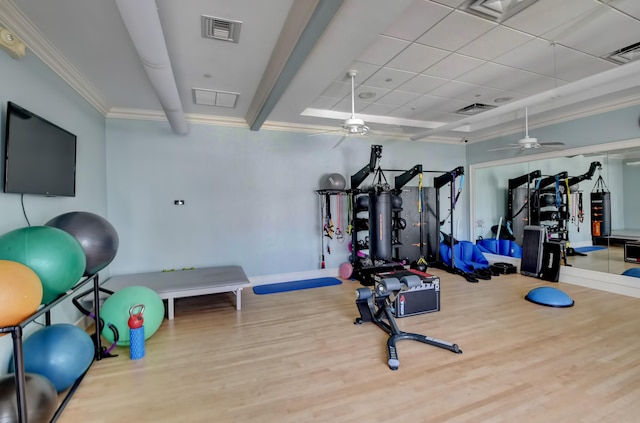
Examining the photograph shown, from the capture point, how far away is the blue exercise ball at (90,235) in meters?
2.40

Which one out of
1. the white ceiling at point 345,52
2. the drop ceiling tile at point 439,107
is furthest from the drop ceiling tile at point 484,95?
the drop ceiling tile at point 439,107

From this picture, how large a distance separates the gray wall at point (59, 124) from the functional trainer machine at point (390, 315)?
9.98ft

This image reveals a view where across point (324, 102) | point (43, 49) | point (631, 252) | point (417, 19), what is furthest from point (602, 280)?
point (43, 49)

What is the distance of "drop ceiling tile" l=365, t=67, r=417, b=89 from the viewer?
3713mm

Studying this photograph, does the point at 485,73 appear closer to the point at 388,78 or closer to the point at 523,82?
the point at 523,82

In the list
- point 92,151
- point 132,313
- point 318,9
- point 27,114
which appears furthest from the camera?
point 92,151

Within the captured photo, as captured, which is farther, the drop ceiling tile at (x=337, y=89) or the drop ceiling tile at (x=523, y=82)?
the drop ceiling tile at (x=337, y=89)

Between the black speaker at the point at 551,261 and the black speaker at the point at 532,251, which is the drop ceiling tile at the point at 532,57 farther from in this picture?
the black speaker at the point at 551,261

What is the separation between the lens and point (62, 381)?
2.15 metres

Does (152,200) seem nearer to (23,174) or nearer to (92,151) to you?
(92,151)

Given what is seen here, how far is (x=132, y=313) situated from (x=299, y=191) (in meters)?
3.45

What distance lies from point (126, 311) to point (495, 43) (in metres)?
4.69

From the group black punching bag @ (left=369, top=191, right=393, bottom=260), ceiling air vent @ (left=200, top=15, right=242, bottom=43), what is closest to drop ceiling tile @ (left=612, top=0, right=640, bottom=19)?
ceiling air vent @ (left=200, top=15, right=242, bottom=43)

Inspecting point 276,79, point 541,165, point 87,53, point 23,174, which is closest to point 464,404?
point 276,79
